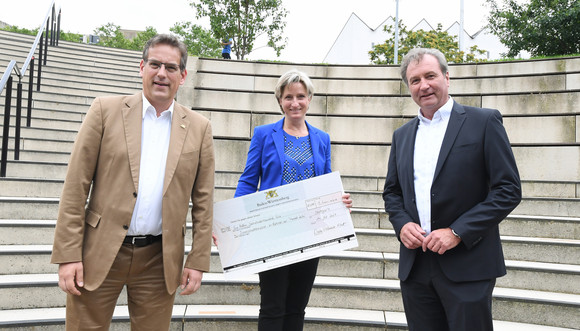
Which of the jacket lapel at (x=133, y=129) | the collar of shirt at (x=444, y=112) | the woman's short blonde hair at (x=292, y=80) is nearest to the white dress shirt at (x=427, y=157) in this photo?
the collar of shirt at (x=444, y=112)

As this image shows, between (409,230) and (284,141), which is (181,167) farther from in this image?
(409,230)

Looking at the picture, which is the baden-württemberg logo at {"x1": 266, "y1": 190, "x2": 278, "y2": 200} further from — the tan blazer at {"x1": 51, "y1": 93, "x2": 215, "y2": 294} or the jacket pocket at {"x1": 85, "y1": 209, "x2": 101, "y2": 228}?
the jacket pocket at {"x1": 85, "y1": 209, "x2": 101, "y2": 228}

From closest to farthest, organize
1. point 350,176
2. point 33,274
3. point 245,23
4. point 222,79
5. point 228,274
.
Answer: point 228,274 → point 33,274 → point 350,176 → point 222,79 → point 245,23

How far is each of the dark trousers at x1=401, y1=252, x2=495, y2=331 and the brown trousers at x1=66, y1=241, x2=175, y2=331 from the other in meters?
1.21

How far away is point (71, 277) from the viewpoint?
1.90 meters

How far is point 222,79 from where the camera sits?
28.0 feet

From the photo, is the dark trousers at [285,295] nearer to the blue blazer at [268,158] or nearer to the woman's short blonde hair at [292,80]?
the blue blazer at [268,158]

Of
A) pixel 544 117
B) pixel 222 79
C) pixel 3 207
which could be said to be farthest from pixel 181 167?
pixel 222 79

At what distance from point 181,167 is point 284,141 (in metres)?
0.75

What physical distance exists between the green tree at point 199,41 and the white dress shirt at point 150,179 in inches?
1219

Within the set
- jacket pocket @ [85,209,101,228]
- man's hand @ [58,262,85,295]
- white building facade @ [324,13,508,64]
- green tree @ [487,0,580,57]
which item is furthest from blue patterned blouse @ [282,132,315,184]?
white building facade @ [324,13,508,64]

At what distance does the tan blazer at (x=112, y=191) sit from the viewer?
6.31ft

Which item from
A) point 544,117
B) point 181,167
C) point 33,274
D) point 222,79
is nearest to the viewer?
point 181,167

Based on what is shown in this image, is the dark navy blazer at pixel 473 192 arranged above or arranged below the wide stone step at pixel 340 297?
above
